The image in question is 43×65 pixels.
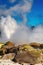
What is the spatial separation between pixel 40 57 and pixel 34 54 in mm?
675

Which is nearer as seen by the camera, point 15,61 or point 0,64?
point 0,64

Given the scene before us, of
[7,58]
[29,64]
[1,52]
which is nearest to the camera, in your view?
[29,64]

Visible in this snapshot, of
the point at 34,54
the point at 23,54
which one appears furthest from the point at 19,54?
the point at 34,54

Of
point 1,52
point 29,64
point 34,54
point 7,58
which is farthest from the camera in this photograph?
point 1,52

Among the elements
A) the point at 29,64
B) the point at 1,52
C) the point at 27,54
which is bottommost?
the point at 29,64

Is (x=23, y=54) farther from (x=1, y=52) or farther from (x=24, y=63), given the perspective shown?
(x=1, y=52)

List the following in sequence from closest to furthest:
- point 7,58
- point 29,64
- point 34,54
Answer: point 29,64
point 34,54
point 7,58

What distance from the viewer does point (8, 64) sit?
1702 centimetres

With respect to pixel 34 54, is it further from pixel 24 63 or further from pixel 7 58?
pixel 7 58

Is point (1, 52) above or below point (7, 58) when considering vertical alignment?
above

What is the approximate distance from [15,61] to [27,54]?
1.39 m

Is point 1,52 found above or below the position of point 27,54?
above

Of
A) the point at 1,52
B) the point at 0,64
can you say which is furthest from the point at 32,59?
the point at 1,52

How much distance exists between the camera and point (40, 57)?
17766 millimetres
